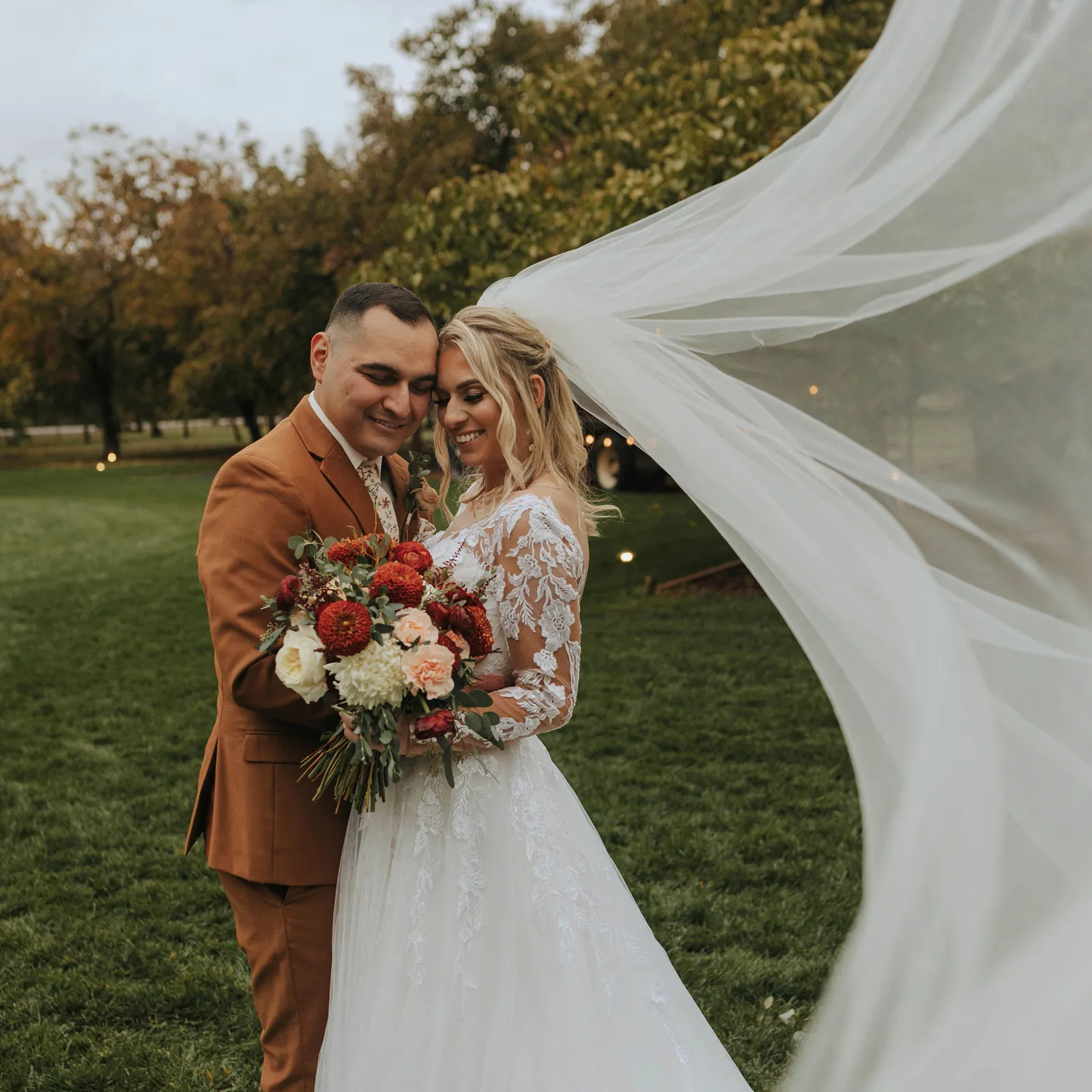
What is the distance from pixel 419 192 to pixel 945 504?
13482mm

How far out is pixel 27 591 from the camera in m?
14.3

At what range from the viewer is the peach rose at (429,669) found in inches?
93.2

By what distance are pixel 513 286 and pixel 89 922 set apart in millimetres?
3854

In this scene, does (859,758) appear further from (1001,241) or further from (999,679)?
(1001,241)

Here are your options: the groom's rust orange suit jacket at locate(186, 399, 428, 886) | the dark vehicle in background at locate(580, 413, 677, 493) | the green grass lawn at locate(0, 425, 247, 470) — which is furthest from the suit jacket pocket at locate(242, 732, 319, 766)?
the green grass lawn at locate(0, 425, 247, 470)

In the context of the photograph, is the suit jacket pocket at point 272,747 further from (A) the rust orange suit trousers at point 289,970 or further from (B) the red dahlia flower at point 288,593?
(B) the red dahlia flower at point 288,593

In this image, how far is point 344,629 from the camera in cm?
235

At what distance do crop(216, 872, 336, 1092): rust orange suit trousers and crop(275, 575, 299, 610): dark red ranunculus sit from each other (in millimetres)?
843

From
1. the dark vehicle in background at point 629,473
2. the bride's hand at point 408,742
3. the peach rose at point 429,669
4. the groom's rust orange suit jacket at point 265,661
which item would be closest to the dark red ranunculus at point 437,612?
the peach rose at point 429,669

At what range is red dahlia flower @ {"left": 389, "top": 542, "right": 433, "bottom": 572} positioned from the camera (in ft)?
8.23

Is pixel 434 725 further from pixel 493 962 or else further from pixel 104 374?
pixel 104 374

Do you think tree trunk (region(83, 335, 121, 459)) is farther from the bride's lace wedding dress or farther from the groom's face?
the bride's lace wedding dress

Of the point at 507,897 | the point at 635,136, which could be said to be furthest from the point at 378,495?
the point at 635,136

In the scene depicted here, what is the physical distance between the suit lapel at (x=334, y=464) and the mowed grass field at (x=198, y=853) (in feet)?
7.64
